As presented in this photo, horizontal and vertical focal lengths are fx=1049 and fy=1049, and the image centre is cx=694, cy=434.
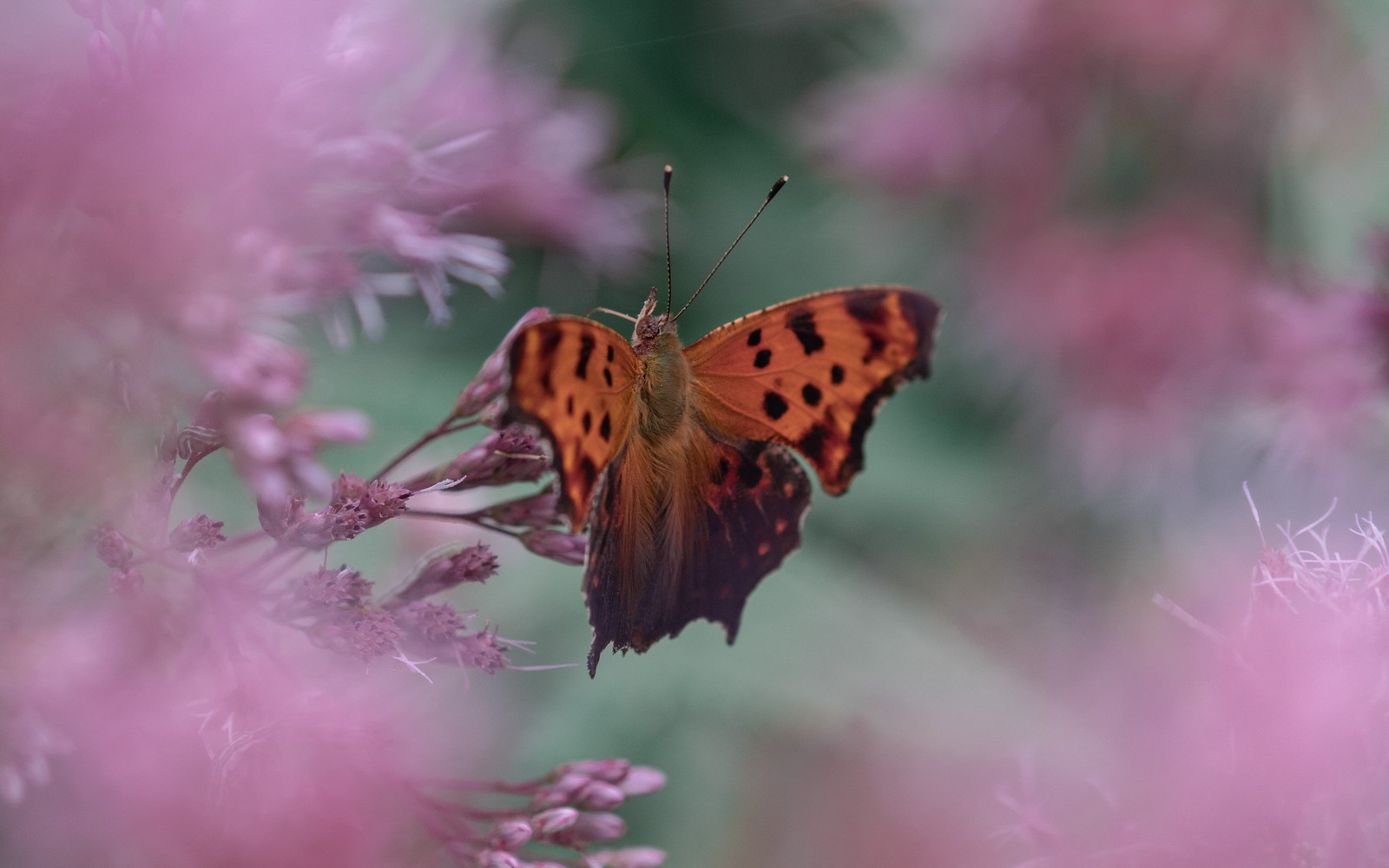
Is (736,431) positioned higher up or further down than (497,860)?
higher up

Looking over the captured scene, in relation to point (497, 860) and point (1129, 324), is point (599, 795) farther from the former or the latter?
point (1129, 324)

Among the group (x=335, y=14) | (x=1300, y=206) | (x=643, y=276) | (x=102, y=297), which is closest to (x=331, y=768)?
(x=102, y=297)

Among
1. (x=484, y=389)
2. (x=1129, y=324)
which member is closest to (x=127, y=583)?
(x=484, y=389)

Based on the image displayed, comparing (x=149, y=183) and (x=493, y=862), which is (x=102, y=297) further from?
(x=493, y=862)

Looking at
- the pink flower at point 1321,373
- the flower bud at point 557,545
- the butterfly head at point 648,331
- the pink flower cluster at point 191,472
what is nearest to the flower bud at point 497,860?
the pink flower cluster at point 191,472

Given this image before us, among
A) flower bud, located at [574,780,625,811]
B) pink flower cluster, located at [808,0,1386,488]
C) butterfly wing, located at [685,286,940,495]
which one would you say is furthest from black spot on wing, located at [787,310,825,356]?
pink flower cluster, located at [808,0,1386,488]
